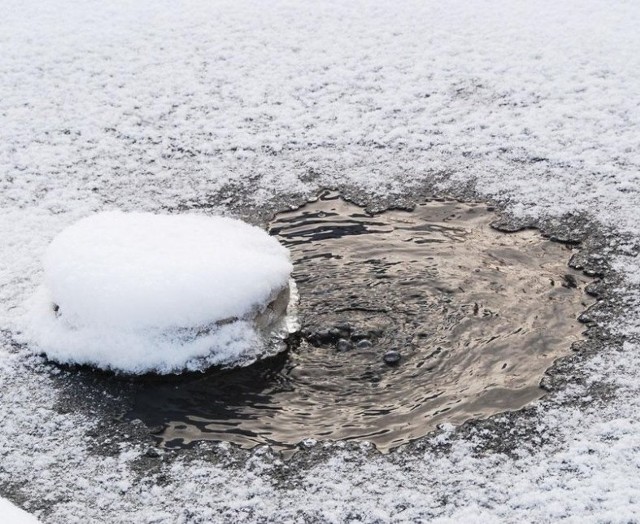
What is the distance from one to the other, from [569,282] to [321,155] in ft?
6.42

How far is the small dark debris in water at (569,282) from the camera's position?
177 inches

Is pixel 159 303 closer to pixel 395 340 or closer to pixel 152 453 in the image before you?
pixel 152 453

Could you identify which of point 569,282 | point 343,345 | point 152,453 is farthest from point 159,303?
point 569,282

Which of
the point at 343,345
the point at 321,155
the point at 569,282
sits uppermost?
the point at 321,155

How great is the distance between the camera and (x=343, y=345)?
13.4 feet

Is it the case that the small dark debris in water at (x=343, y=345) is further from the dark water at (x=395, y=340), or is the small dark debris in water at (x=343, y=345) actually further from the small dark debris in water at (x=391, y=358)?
the small dark debris in water at (x=391, y=358)

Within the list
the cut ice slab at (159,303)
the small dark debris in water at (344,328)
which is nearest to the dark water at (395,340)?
the small dark debris in water at (344,328)

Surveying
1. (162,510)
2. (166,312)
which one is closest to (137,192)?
(166,312)

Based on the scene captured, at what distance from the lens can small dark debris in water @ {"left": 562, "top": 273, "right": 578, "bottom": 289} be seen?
4.49 m

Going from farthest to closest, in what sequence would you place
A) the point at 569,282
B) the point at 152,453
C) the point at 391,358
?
1. the point at 569,282
2. the point at 391,358
3. the point at 152,453

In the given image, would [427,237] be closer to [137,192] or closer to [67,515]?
[137,192]

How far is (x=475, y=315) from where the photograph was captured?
428 cm

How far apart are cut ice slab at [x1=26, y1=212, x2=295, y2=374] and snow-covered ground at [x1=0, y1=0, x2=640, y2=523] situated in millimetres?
258

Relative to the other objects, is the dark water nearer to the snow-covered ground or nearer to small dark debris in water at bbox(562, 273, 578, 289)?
small dark debris in water at bbox(562, 273, 578, 289)
